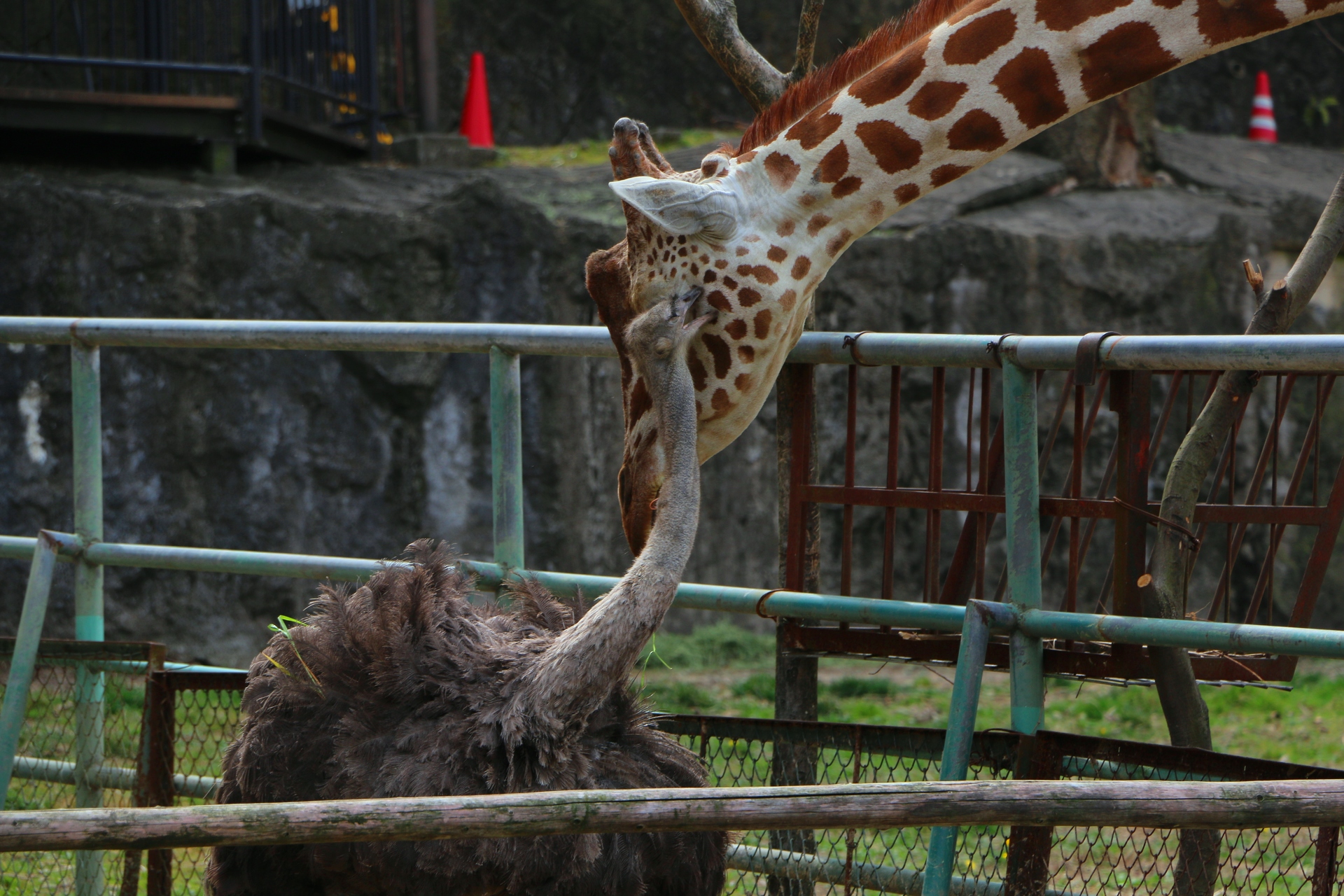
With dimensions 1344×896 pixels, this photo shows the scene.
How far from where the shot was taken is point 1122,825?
5.74ft

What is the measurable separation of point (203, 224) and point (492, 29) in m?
3.75

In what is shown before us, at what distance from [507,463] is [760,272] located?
77 cm

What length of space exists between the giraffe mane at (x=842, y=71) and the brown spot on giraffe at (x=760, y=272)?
0.34 m

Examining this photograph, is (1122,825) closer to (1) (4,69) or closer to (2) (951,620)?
(2) (951,620)

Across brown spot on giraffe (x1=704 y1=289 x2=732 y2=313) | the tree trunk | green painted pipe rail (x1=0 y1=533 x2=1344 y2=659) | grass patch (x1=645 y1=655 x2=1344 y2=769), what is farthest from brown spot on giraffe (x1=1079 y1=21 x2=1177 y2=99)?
the tree trunk

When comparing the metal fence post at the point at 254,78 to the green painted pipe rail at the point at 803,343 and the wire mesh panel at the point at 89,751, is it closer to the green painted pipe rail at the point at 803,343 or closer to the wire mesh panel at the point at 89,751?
the green painted pipe rail at the point at 803,343

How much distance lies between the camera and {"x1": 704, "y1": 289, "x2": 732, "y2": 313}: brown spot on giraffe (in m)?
2.94

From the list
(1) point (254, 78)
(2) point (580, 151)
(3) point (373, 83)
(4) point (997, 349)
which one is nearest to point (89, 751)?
(4) point (997, 349)

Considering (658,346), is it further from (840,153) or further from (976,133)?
(976,133)

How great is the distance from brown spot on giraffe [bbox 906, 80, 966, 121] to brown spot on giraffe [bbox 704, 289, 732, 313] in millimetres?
630

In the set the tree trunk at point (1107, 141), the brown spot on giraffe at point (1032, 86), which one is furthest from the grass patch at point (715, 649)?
the brown spot on giraffe at point (1032, 86)

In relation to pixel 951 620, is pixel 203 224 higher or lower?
higher

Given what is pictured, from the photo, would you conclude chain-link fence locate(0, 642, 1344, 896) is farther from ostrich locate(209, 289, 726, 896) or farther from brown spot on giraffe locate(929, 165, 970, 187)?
brown spot on giraffe locate(929, 165, 970, 187)

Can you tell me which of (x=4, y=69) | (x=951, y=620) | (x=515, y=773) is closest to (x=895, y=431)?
(x=951, y=620)
